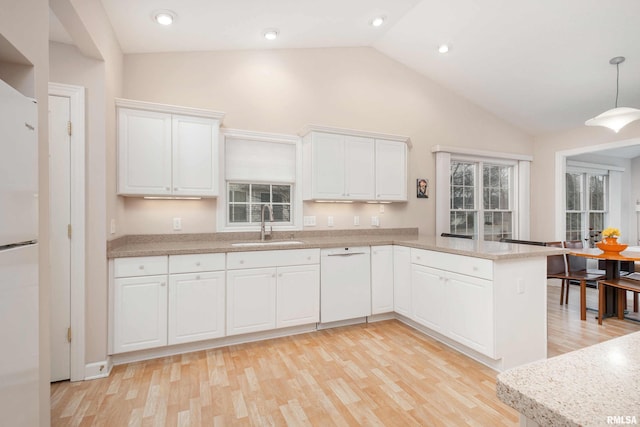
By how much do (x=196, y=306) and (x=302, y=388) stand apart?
117 centimetres

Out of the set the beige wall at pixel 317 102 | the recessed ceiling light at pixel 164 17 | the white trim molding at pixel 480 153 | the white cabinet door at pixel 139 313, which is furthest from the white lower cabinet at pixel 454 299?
the recessed ceiling light at pixel 164 17

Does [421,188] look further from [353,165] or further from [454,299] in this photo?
[454,299]

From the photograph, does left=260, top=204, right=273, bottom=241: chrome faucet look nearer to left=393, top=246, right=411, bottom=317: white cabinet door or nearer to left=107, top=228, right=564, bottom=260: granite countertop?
left=107, top=228, right=564, bottom=260: granite countertop

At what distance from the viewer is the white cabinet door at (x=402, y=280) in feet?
10.7

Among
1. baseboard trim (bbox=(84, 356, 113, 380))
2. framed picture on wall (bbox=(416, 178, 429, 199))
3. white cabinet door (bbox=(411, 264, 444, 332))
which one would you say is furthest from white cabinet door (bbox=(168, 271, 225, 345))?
framed picture on wall (bbox=(416, 178, 429, 199))

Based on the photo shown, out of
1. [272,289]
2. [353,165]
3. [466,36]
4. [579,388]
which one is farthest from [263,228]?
[466,36]

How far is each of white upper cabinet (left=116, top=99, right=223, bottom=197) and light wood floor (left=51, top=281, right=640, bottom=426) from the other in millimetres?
1528

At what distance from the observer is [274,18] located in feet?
9.82

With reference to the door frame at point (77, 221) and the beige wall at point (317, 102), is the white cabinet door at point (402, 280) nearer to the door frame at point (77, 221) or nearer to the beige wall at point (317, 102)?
the beige wall at point (317, 102)

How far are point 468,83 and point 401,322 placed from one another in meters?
Answer: 3.48

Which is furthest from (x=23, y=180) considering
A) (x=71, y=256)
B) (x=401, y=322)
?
(x=401, y=322)

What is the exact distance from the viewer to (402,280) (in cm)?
336

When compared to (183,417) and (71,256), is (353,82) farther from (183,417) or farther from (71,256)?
(183,417)

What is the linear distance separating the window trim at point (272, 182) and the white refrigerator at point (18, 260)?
80.1 inches
